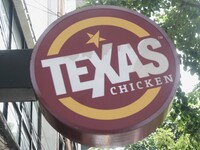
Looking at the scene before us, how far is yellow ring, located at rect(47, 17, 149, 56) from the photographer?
3.77m

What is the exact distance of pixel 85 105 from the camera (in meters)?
3.44

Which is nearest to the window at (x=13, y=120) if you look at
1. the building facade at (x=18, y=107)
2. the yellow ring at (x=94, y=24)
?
the building facade at (x=18, y=107)

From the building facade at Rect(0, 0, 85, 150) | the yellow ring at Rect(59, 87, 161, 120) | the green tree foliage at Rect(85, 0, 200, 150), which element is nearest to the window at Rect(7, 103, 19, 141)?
the building facade at Rect(0, 0, 85, 150)

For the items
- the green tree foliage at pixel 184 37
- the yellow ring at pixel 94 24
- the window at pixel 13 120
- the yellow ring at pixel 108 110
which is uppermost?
the green tree foliage at pixel 184 37

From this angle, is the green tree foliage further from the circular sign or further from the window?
the circular sign

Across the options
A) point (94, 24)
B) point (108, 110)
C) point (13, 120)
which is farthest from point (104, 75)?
point (13, 120)

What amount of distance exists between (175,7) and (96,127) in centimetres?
579

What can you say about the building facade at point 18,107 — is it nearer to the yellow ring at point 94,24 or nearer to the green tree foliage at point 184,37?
the green tree foliage at point 184,37

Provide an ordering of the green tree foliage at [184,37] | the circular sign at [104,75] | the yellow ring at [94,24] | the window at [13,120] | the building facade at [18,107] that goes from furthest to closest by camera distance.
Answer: the green tree foliage at [184,37]
the window at [13,120]
the building facade at [18,107]
the yellow ring at [94,24]
the circular sign at [104,75]

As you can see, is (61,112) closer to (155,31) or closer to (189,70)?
(155,31)

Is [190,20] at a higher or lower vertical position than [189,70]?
higher

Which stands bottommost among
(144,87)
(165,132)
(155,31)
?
(144,87)

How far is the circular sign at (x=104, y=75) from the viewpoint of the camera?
11.0 feet

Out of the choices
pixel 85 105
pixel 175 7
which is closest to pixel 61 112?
pixel 85 105
